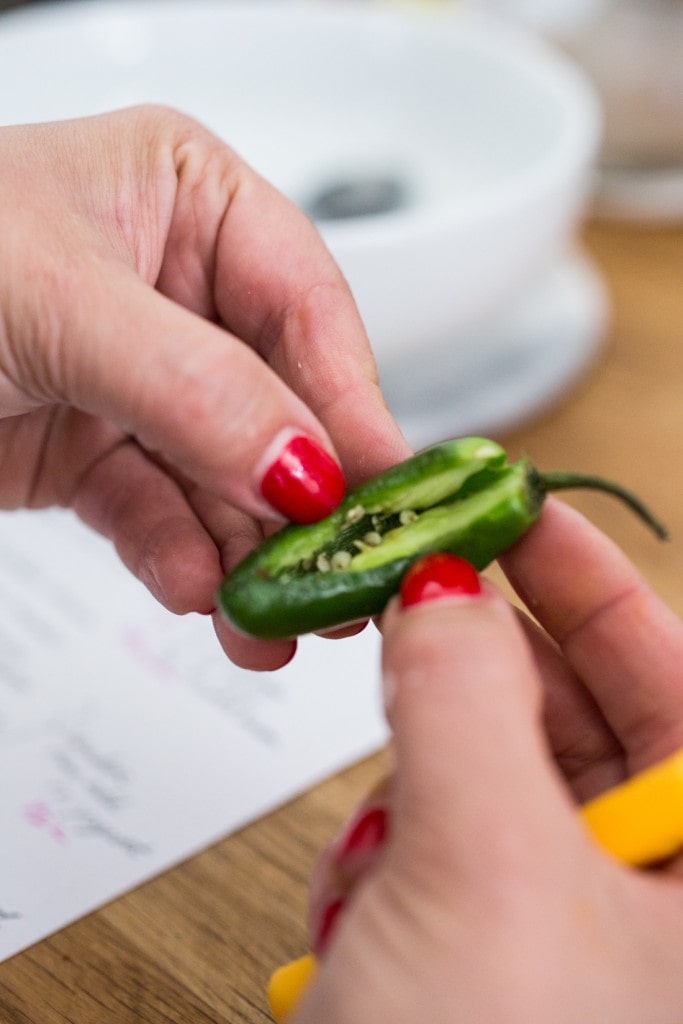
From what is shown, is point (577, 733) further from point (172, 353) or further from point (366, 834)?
point (172, 353)

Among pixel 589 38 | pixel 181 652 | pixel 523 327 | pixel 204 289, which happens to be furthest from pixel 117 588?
pixel 589 38

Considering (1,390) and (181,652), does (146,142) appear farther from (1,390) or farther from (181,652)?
(181,652)

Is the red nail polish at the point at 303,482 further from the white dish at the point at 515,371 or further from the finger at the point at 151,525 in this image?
the white dish at the point at 515,371

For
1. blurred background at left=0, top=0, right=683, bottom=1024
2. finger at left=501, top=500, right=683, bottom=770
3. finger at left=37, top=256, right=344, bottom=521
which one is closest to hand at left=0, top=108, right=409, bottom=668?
finger at left=37, top=256, right=344, bottom=521

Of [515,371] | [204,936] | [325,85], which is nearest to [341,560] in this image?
[204,936]

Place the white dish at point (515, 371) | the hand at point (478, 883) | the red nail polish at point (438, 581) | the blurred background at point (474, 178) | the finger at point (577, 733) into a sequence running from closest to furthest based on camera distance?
1. the hand at point (478, 883)
2. the red nail polish at point (438, 581)
3. the finger at point (577, 733)
4. the blurred background at point (474, 178)
5. the white dish at point (515, 371)

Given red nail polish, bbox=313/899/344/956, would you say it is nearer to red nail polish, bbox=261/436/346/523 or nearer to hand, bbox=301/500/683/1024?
hand, bbox=301/500/683/1024

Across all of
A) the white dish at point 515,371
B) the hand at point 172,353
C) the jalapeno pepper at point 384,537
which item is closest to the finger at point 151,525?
the hand at point 172,353
